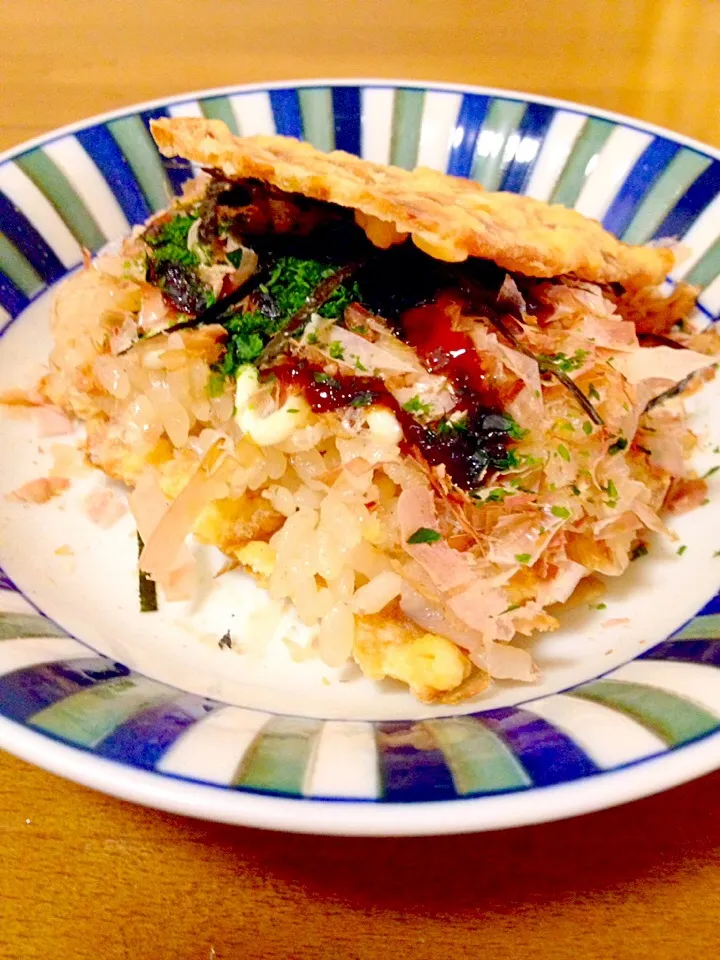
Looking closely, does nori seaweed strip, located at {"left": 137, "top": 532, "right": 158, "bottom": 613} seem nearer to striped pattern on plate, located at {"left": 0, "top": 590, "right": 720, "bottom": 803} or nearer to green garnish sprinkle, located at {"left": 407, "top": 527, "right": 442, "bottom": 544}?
striped pattern on plate, located at {"left": 0, "top": 590, "right": 720, "bottom": 803}

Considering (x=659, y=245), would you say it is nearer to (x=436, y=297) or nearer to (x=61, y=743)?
(x=436, y=297)

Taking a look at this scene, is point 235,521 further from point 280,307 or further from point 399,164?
point 399,164

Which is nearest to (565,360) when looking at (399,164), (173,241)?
(173,241)

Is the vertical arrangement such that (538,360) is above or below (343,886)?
above

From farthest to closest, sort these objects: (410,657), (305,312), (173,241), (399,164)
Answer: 1. (399,164)
2. (173,241)
3. (305,312)
4. (410,657)

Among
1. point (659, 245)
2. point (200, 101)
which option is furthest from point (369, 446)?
point (200, 101)

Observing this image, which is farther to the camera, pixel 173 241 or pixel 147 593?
pixel 173 241

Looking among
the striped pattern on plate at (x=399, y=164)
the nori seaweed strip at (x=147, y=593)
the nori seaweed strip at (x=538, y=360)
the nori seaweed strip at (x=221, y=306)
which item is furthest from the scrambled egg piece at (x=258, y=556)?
the striped pattern on plate at (x=399, y=164)

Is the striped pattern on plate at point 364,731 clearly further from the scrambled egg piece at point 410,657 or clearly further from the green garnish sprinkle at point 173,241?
the green garnish sprinkle at point 173,241
